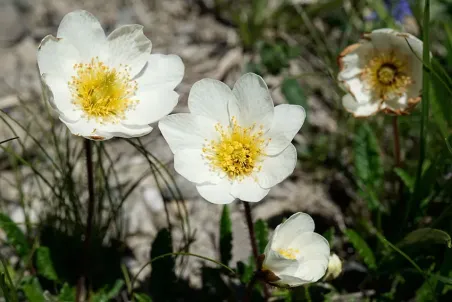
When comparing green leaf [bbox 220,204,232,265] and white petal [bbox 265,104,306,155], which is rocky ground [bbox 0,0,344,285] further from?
white petal [bbox 265,104,306,155]

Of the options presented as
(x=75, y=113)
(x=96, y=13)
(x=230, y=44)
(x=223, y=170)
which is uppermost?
(x=96, y=13)

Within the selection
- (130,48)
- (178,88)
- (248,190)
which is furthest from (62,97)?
(178,88)

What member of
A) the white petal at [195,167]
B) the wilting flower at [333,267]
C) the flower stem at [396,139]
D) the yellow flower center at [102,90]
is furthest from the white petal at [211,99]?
the flower stem at [396,139]

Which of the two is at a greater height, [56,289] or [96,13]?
[96,13]

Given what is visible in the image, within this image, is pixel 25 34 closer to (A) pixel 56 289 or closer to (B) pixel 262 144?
(A) pixel 56 289

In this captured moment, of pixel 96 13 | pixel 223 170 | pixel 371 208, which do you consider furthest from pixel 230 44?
pixel 223 170

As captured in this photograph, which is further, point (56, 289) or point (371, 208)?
point (371, 208)

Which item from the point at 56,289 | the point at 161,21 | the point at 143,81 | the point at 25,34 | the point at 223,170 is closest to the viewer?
the point at 223,170
